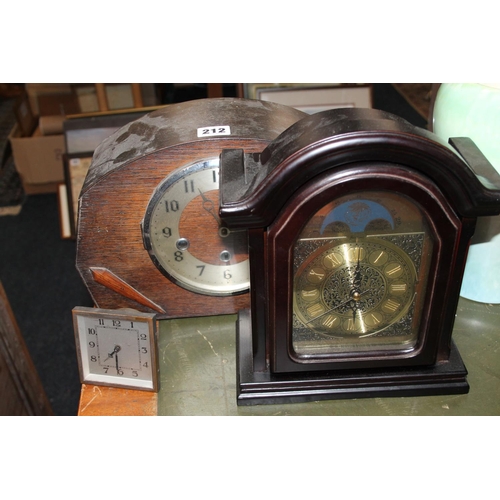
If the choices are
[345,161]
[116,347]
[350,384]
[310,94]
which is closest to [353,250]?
[345,161]

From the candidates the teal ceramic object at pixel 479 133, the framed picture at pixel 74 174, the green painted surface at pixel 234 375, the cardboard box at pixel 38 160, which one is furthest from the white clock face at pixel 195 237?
the cardboard box at pixel 38 160

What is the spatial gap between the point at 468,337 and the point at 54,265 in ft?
6.06

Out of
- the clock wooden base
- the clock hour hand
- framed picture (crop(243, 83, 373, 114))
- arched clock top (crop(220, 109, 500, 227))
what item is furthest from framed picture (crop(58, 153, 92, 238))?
arched clock top (crop(220, 109, 500, 227))

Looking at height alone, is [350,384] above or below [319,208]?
below

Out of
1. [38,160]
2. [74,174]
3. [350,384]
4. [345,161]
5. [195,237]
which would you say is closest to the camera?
[345,161]

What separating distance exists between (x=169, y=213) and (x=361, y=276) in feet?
1.43

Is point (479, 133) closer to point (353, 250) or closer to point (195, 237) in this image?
point (353, 250)

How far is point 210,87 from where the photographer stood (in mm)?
2727

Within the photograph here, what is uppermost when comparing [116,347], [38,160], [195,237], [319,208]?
[319,208]

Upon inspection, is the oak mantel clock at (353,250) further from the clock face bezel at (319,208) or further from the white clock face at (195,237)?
A: the white clock face at (195,237)

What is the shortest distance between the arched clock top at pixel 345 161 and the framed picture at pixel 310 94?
1509 mm

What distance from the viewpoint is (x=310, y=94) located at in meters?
2.50

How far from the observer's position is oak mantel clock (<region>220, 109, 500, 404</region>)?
3.14 feet

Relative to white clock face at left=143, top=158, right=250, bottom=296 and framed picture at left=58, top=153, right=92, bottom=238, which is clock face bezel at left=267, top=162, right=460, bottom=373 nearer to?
white clock face at left=143, top=158, right=250, bottom=296
